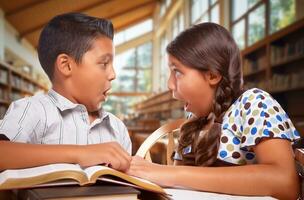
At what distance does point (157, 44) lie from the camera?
17859mm

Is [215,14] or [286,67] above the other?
[215,14]

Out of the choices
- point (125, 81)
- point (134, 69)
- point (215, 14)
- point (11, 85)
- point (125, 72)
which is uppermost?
point (134, 69)

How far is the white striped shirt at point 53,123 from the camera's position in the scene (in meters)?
0.89

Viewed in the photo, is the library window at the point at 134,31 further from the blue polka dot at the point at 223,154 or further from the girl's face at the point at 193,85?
the blue polka dot at the point at 223,154

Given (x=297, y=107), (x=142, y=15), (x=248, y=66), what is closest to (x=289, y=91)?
(x=297, y=107)

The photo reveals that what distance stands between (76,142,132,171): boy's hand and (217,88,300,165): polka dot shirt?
13.3 inches

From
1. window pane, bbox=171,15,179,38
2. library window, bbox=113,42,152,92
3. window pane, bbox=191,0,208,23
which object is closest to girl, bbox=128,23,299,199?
window pane, bbox=191,0,208,23

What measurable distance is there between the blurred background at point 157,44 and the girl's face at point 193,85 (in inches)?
17.0

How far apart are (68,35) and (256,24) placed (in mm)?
5208

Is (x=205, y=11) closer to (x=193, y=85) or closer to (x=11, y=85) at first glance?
(x=11, y=85)

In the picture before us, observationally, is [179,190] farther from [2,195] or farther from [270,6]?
[270,6]

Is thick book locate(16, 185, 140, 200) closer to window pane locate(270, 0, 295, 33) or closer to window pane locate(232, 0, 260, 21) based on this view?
window pane locate(270, 0, 295, 33)

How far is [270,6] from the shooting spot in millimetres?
5152

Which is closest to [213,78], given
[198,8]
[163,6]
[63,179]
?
[63,179]
